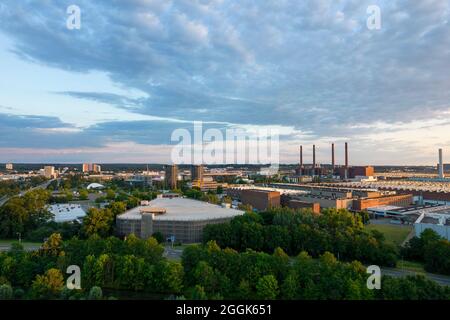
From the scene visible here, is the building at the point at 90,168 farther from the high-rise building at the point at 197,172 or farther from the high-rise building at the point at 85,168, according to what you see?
the high-rise building at the point at 197,172

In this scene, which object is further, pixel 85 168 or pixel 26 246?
pixel 85 168

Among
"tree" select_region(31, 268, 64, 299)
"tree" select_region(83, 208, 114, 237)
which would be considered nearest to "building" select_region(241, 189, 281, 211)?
"tree" select_region(83, 208, 114, 237)

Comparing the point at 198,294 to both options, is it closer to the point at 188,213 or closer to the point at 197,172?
the point at 188,213

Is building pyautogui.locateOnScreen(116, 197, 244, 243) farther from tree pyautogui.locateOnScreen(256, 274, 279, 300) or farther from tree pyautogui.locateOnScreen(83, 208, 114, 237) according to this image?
tree pyautogui.locateOnScreen(256, 274, 279, 300)

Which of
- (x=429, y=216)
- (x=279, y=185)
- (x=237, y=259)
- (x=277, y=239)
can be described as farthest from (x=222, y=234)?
(x=279, y=185)

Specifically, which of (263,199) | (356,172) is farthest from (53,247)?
(356,172)

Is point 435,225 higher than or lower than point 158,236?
higher

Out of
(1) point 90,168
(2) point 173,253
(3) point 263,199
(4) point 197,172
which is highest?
(1) point 90,168
